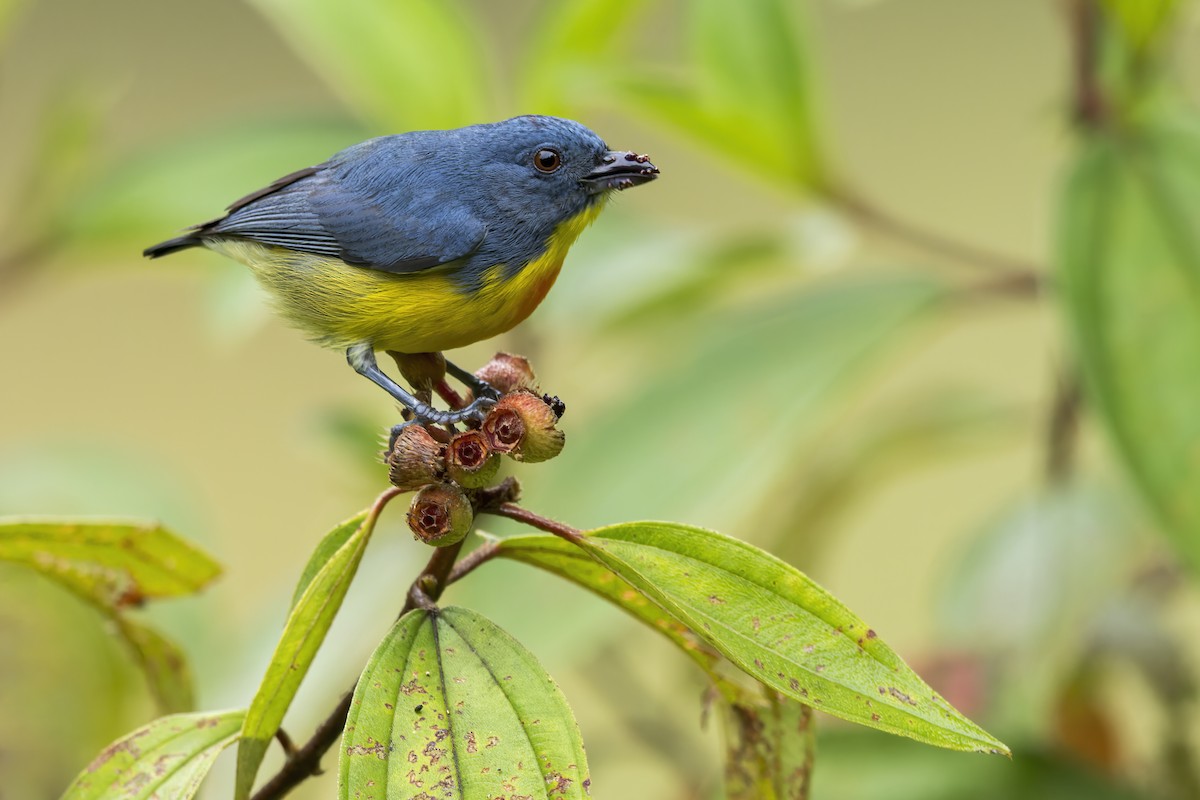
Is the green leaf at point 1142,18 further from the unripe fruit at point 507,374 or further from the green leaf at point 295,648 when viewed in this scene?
the green leaf at point 295,648

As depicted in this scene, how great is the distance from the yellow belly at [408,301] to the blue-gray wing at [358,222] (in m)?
0.01

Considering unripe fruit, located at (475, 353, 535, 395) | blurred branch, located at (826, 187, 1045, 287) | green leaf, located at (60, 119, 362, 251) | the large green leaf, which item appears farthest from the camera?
green leaf, located at (60, 119, 362, 251)

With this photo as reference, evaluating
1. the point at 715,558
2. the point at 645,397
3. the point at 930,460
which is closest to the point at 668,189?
the point at 930,460

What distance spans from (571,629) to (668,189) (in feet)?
11.4

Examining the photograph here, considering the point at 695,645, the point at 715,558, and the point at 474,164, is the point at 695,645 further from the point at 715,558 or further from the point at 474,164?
the point at 474,164

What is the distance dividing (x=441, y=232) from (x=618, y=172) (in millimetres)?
146

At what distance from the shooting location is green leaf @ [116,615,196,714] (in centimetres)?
97

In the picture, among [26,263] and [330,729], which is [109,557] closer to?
[330,729]

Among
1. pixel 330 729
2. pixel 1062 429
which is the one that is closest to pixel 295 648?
pixel 330 729

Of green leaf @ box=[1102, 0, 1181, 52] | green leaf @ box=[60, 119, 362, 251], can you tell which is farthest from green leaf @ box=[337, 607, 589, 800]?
green leaf @ box=[60, 119, 362, 251]

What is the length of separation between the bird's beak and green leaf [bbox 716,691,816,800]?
0.40m

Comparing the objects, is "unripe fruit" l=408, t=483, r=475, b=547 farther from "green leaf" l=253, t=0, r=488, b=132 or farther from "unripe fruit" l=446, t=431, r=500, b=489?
"green leaf" l=253, t=0, r=488, b=132

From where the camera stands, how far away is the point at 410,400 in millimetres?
985

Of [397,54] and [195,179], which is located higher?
[397,54]
